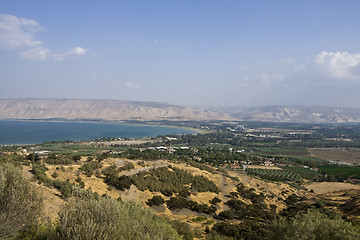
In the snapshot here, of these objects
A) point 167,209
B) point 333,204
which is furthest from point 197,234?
point 333,204

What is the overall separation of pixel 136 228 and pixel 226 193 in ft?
93.9

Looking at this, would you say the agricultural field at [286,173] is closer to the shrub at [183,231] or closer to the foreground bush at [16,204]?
the shrub at [183,231]

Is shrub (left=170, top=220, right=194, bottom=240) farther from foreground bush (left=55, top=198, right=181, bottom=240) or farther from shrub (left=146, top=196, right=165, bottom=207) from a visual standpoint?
shrub (left=146, top=196, right=165, bottom=207)

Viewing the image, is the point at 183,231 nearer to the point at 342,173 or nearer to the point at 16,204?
the point at 16,204

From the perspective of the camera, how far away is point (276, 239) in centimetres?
1279

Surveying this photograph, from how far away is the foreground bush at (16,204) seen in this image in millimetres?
8405

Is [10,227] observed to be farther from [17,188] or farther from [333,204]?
[333,204]


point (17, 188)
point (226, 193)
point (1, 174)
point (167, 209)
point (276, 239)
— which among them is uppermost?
point (1, 174)

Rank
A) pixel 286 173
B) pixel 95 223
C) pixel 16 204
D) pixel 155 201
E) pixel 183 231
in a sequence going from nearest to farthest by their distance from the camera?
pixel 95 223 < pixel 16 204 < pixel 183 231 < pixel 155 201 < pixel 286 173

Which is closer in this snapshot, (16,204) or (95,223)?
(95,223)

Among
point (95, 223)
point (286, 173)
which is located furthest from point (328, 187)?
point (95, 223)

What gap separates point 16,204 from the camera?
909cm

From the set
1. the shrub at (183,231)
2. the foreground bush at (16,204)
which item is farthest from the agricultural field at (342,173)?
the foreground bush at (16,204)

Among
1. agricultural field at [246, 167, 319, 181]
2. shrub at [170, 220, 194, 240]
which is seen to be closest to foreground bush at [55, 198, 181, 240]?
shrub at [170, 220, 194, 240]
